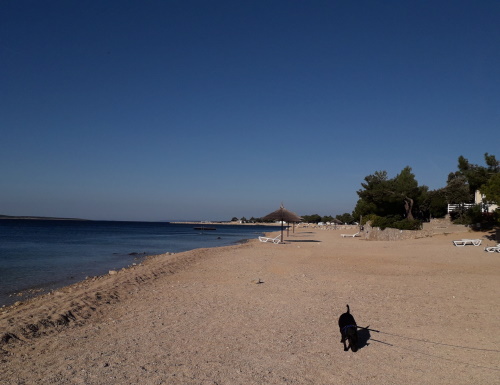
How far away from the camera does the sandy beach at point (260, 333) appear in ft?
13.5

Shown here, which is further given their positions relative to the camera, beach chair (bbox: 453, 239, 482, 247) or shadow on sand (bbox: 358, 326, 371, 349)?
beach chair (bbox: 453, 239, 482, 247)

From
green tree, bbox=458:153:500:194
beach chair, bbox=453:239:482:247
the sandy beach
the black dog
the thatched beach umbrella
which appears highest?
green tree, bbox=458:153:500:194

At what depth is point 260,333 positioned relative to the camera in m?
5.55

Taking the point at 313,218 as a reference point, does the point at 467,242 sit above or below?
below

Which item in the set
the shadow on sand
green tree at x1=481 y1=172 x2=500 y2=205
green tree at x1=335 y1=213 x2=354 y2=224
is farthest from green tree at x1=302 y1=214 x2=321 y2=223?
the shadow on sand

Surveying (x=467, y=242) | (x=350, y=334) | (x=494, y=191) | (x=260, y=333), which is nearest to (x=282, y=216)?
(x=467, y=242)

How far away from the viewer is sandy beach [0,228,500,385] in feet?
13.5

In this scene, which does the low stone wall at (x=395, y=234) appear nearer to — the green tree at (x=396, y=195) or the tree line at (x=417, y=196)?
the tree line at (x=417, y=196)

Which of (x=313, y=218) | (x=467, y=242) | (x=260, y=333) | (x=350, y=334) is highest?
(x=313, y=218)

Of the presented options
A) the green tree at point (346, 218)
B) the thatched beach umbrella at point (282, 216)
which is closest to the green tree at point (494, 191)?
the thatched beach umbrella at point (282, 216)

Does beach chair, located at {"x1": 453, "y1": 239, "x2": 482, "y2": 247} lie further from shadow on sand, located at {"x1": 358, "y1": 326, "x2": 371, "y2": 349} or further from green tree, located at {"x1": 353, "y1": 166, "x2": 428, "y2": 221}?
shadow on sand, located at {"x1": 358, "y1": 326, "x2": 371, "y2": 349}

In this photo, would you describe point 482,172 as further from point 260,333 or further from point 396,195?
point 260,333

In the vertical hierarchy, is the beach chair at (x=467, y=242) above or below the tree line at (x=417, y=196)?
below

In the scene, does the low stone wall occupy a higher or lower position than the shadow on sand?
higher
